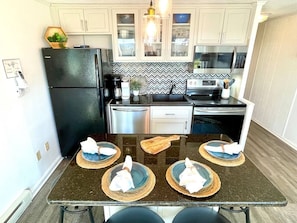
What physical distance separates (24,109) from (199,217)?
2.05 metres

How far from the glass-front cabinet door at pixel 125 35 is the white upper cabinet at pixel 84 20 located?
0.14 metres

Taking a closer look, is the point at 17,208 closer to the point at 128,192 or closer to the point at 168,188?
the point at 128,192

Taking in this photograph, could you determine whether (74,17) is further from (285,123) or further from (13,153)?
(285,123)

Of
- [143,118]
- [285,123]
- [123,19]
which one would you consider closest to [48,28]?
[123,19]

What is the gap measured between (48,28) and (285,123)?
168 inches

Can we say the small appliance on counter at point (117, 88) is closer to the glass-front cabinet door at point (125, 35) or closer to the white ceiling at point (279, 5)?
the glass-front cabinet door at point (125, 35)

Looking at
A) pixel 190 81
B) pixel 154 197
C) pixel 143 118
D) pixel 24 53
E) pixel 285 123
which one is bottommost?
pixel 285 123

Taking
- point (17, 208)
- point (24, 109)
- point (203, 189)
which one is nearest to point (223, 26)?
point (203, 189)

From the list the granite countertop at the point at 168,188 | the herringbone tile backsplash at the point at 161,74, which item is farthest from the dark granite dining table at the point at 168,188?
the herringbone tile backsplash at the point at 161,74

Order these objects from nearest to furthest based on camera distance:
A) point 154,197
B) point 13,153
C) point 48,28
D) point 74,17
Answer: point 154,197 < point 13,153 < point 48,28 < point 74,17

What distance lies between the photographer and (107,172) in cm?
110

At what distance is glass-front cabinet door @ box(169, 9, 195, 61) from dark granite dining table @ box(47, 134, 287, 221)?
1.77 m

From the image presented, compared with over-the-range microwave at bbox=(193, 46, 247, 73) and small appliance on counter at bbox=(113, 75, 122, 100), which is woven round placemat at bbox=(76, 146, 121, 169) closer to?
small appliance on counter at bbox=(113, 75, 122, 100)

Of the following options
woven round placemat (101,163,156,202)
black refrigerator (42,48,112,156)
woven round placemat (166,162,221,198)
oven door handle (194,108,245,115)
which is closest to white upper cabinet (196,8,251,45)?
oven door handle (194,108,245,115)
